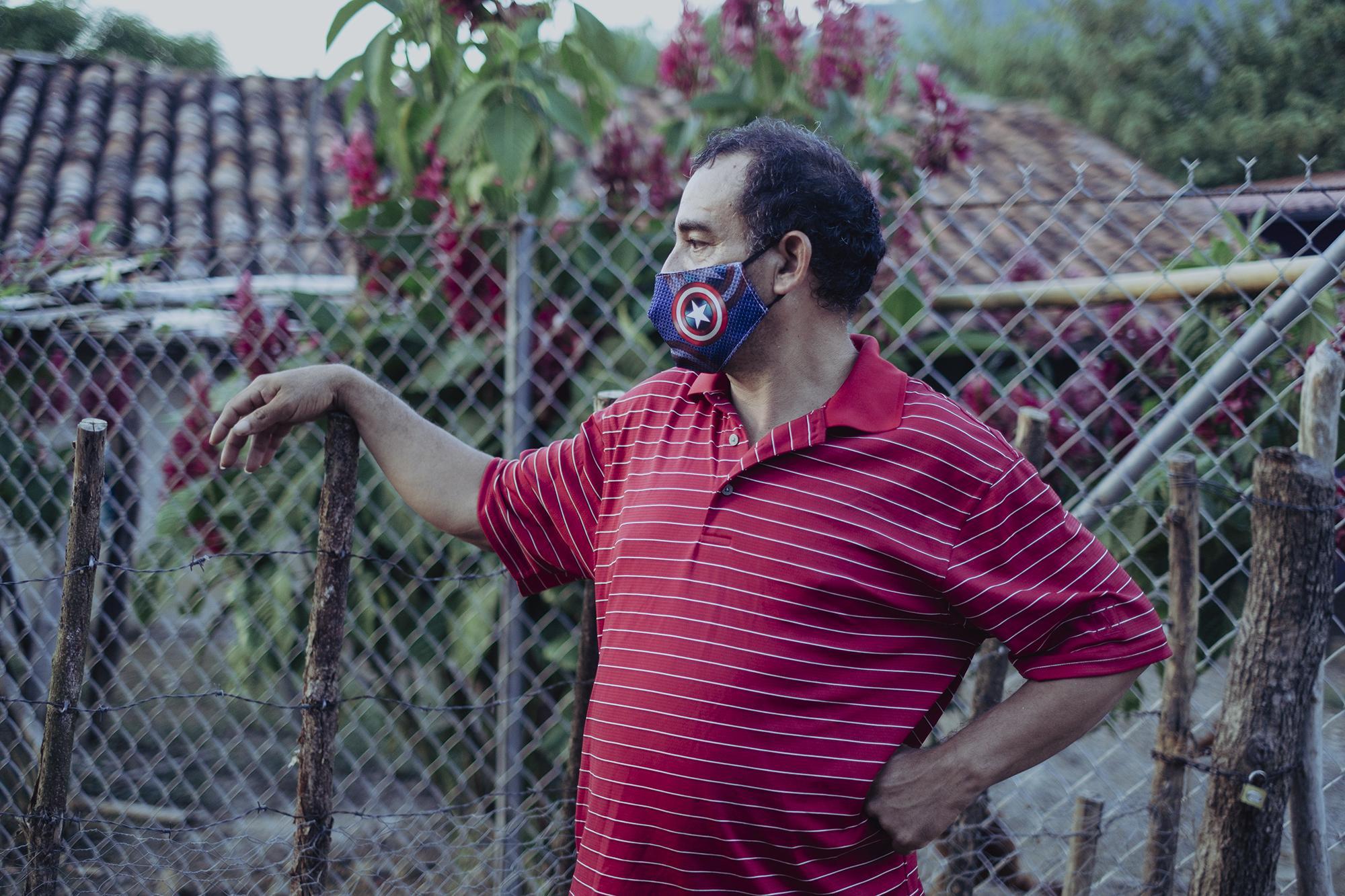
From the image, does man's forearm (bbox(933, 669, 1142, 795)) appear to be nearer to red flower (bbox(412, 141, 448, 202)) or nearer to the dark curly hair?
the dark curly hair

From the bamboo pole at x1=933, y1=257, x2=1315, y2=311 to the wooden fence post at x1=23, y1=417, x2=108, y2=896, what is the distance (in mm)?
1763

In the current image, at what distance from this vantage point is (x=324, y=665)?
Result: 1.98 m

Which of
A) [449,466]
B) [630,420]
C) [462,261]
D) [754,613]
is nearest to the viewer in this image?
[754,613]

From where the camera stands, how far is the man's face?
161cm

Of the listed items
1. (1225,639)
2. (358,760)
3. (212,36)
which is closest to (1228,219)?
(1225,639)

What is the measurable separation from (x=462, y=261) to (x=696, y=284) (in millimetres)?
1433

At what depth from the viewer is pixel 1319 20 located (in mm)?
19656

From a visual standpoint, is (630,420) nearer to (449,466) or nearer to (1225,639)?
(449,466)

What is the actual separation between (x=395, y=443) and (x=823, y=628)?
2.77 feet

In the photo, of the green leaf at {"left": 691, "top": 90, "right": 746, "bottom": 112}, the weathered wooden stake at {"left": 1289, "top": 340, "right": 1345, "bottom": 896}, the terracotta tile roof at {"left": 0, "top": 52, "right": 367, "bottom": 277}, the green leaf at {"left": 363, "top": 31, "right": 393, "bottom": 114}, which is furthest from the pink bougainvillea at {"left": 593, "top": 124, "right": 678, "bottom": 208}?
the terracotta tile roof at {"left": 0, "top": 52, "right": 367, "bottom": 277}

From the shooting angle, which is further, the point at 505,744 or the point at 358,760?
the point at 358,760

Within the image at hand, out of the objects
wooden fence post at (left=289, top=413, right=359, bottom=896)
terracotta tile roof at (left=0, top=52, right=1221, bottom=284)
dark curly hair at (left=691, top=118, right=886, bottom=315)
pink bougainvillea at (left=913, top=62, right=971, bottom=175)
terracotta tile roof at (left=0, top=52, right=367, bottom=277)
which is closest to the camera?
dark curly hair at (left=691, top=118, right=886, bottom=315)

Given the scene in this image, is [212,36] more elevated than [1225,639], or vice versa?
[1225,639]

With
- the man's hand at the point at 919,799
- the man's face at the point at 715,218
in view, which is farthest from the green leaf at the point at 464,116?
the man's hand at the point at 919,799
